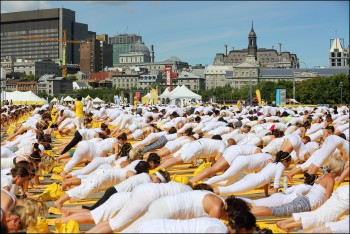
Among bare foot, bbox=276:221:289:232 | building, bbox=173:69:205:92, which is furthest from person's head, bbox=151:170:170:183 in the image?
building, bbox=173:69:205:92

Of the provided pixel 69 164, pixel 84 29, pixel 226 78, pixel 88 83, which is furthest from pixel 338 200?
pixel 84 29

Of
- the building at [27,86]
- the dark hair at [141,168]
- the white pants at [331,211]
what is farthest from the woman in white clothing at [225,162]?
the building at [27,86]

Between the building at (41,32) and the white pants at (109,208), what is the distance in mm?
153171

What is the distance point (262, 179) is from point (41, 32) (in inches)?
7078

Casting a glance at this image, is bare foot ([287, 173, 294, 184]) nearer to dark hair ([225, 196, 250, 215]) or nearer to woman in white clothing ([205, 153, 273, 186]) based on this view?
woman in white clothing ([205, 153, 273, 186])

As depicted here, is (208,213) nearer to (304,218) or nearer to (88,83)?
(304,218)

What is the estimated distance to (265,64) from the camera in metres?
179

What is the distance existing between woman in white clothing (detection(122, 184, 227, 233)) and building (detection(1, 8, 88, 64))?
154 m

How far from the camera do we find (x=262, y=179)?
8711 mm

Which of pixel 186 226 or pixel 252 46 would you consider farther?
pixel 252 46

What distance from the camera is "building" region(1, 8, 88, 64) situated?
166 metres

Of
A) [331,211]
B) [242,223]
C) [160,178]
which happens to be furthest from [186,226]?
[331,211]

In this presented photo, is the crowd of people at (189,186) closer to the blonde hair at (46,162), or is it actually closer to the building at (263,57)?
the blonde hair at (46,162)

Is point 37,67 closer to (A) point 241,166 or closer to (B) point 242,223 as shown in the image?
(A) point 241,166
